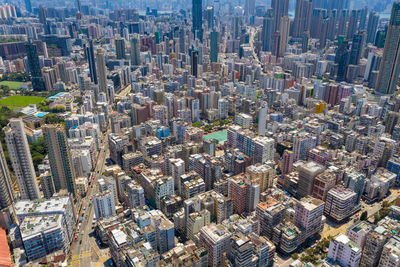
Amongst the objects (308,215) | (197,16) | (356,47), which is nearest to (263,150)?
(308,215)

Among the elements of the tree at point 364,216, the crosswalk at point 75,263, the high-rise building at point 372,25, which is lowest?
the crosswalk at point 75,263

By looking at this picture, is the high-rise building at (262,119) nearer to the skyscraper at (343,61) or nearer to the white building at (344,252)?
the white building at (344,252)

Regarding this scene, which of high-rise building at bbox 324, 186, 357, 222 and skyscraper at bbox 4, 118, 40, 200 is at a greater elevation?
skyscraper at bbox 4, 118, 40, 200

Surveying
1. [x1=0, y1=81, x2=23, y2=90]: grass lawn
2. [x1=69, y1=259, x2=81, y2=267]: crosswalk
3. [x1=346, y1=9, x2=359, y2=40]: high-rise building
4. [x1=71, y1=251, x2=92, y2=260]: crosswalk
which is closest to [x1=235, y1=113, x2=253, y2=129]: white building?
[x1=71, y1=251, x2=92, y2=260]: crosswalk

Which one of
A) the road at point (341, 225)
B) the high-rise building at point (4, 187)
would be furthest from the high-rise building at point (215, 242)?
the high-rise building at point (4, 187)

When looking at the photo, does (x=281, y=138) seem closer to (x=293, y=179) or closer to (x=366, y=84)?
(x=293, y=179)

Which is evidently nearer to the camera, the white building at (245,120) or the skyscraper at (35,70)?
the white building at (245,120)

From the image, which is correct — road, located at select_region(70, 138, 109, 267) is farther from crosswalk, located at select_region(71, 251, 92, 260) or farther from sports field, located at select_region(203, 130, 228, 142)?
sports field, located at select_region(203, 130, 228, 142)

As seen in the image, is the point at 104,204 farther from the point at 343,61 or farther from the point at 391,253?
the point at 343,61
